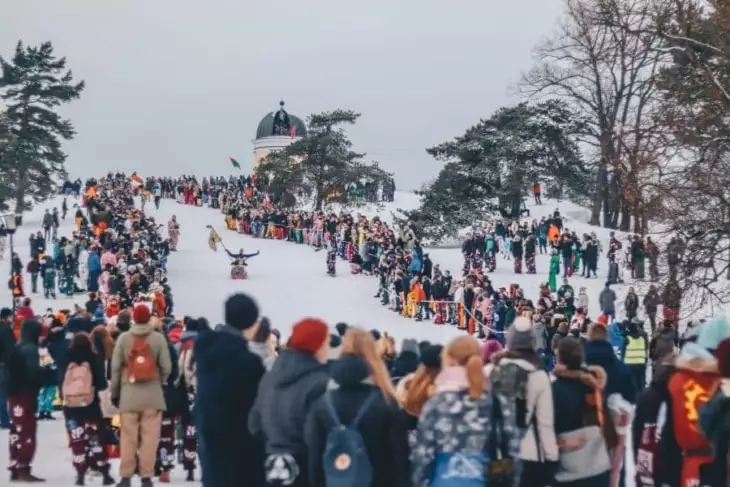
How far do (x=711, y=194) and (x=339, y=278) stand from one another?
1803cm

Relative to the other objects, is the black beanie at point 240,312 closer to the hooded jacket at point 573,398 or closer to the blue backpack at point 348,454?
the blue backpack at point 348,454

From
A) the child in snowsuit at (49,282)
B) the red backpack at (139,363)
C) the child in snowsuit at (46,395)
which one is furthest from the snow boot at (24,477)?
the child in snowsuit at (49,282)

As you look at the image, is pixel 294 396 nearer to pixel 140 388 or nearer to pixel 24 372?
pixel 140 388

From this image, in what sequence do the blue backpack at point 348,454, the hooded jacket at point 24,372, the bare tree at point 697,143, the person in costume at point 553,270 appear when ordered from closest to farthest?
the blue backpack at point 348,454, the hooded jacket at point 24,372, the bare tree at point 697,143, the person in costume at point 553,270

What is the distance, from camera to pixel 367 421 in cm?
616

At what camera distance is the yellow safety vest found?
17.3m

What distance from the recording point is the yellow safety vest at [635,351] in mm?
17312

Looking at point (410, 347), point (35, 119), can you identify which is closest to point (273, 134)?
point (35, 119)

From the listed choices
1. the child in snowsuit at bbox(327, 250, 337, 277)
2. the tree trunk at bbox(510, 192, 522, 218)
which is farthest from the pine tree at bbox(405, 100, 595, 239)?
the child in snowsuit at bbox(327, 250, 337, 277)

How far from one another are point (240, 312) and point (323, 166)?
53757mm

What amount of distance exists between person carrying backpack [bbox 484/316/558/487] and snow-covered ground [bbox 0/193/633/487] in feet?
61.7

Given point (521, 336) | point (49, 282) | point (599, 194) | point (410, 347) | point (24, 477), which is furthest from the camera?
point (599, 194)

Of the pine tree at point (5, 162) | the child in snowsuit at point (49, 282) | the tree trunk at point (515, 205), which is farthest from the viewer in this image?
the pine tree at point (5, 162)

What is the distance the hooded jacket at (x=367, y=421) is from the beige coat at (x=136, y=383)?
3827 mm
